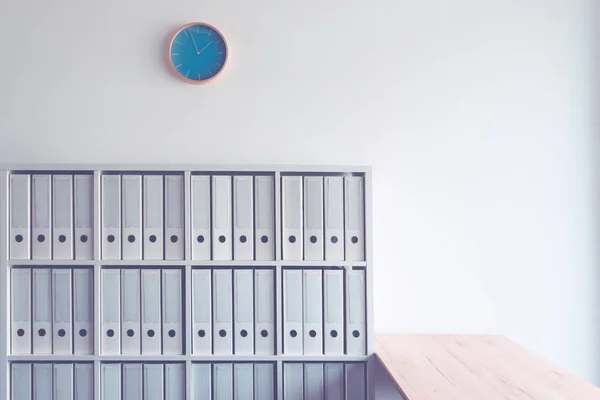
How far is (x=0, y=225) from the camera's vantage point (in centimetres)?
175

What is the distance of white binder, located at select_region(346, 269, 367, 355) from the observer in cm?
176

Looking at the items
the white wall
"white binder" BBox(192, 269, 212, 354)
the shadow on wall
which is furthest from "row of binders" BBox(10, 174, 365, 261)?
the shadow on wall

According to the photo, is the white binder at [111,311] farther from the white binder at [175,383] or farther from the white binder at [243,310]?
the white binder at [243,310]

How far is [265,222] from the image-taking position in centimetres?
179

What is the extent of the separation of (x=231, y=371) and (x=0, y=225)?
1.03m

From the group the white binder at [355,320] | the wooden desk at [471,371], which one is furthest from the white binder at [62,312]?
the wooden desk at [471,371]

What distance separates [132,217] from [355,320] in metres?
0.93

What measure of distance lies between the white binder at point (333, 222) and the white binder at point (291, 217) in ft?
0.34

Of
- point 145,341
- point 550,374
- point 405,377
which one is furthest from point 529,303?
point 145,341

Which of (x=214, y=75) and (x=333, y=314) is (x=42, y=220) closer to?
(x=214, y=75)

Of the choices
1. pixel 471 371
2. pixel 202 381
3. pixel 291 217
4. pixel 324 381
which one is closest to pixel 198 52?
pixel 291 217

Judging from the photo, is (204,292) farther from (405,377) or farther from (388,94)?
(388,94)

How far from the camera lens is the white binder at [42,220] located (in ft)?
5.79

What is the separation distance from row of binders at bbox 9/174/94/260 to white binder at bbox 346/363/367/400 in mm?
1092
